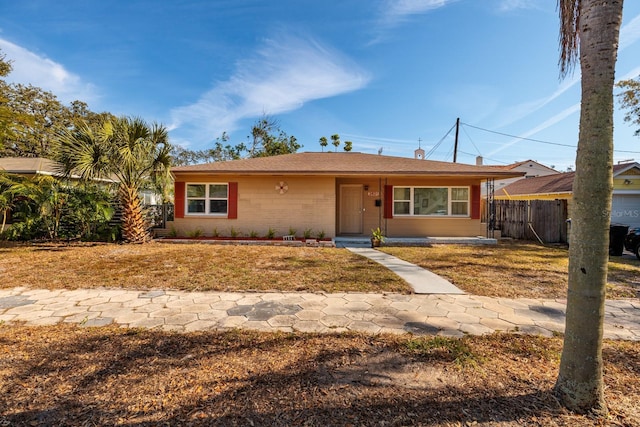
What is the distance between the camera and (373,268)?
682 centimetres

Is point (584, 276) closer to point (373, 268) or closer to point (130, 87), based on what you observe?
Result: point (373, 268)

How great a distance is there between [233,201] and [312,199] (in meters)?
3.20

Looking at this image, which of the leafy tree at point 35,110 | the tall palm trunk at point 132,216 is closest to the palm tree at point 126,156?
the tall palm trunk at point 132,216

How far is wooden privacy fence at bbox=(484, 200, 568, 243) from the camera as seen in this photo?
12.2 m

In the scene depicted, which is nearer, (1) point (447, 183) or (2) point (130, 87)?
(1) point (447, 183)

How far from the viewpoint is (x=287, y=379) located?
2.42 meters

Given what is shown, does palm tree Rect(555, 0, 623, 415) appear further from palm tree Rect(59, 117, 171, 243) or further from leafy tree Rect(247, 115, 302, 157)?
leafy tree Rect(247, 115, 302, 157)

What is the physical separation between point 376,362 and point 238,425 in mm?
1332

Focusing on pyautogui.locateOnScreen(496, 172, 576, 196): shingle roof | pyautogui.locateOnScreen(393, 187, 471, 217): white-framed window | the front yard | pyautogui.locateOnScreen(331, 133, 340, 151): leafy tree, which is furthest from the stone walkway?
pyautogui.locateOnScreen(331, 133, 340, 151): leafy tree

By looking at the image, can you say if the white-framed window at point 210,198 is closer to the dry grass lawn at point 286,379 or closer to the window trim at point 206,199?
the window trim at point 206,199

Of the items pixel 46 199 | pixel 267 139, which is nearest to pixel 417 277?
pixel 46 199

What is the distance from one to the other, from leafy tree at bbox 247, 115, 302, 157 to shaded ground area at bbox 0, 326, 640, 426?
25.6 metres

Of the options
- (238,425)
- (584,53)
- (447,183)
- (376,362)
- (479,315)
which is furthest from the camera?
(447,183)

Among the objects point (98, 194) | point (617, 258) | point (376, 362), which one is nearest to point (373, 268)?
point (376, 362)
